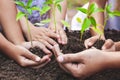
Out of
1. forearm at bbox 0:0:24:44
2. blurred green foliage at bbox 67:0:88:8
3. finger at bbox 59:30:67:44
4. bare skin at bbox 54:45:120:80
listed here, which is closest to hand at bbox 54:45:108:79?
bare skin at bbox 54:45:120:80

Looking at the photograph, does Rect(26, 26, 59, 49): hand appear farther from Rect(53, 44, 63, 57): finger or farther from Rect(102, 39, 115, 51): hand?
Rect(102, 39, 115, 51): hand

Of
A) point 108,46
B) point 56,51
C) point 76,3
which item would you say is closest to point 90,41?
point 108,46

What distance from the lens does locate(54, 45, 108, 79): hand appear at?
1.06 meters

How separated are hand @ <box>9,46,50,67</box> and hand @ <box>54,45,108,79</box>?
0.31ft

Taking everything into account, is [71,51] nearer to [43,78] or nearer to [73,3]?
[43,78]

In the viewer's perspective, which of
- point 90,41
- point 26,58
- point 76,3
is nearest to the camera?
point 26,58

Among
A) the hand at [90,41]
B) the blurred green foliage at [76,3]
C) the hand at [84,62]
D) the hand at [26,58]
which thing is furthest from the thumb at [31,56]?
the blurred green foliage at [76,3]

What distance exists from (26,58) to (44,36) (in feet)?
0.68

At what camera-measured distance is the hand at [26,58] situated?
45.2 inches

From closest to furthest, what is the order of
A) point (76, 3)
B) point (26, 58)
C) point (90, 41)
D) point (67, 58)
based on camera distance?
point (67, 58), point (26, 58), point (90, 41), point (76, 3)

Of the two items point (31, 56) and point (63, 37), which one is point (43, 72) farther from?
point (63, 37)

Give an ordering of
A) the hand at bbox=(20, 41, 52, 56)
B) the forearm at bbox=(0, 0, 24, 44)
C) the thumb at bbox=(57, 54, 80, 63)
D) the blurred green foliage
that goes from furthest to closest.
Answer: the blurred green foliage < the forearm at bbox=(0, 0, 24, 44) < the hand at bbox=(20, 41, 52, 56) < the thumb at bbox=(57, 54, 80, 63)

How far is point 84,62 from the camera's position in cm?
107

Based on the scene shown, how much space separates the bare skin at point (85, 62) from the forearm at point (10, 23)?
0.96ft
